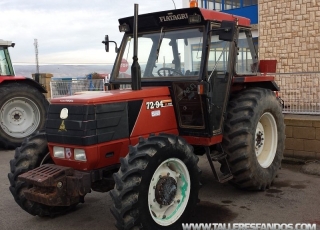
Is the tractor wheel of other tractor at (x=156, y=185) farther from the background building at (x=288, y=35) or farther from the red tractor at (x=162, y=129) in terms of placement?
the background building at (x=288, y=35)

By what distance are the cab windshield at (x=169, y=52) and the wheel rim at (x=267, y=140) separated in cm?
148

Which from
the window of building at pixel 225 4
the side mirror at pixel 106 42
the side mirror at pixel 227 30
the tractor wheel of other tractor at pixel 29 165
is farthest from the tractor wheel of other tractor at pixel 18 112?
the window of building at pixel 225 4

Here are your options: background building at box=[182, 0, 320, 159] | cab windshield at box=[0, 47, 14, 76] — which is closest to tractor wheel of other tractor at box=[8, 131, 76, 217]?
background building at box=[182, 0, 320, 159]

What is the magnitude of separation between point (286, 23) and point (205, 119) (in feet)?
29.7

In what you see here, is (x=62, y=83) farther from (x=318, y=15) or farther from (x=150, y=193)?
(x=150, y=193)

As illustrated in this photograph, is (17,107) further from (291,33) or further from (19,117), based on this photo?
(291,33)

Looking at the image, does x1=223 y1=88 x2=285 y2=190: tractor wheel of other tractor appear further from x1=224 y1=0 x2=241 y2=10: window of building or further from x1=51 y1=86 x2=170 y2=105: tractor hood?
x1=224 y1=0 x2=241 y2=10: window of building

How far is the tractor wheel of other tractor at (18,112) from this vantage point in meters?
8.80

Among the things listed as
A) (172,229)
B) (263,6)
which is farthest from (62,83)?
(172,229)

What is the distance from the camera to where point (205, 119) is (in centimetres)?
458

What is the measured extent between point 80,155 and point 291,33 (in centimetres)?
1024

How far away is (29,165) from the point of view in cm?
426

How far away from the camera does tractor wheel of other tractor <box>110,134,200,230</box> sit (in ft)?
11.1

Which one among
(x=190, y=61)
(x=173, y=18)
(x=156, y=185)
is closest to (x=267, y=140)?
(x=190, y=61)
